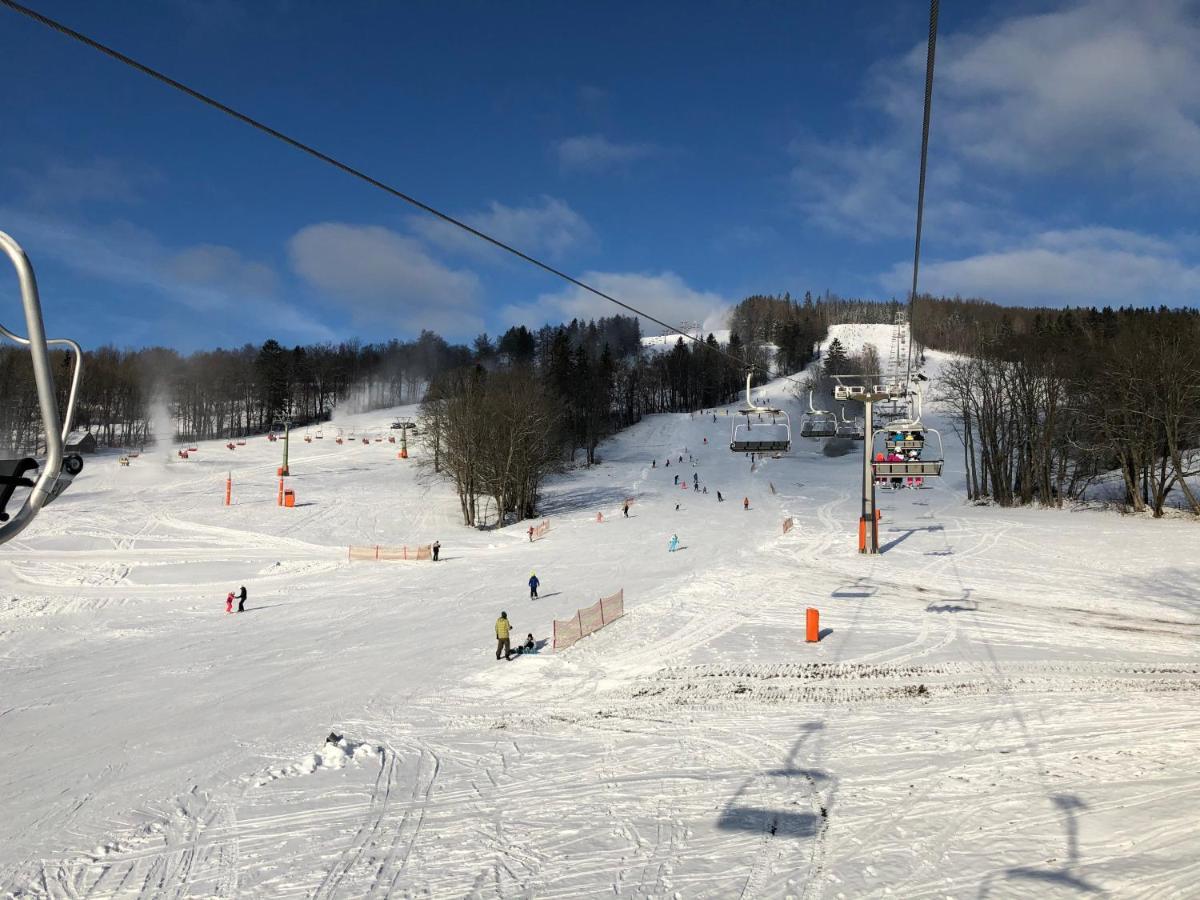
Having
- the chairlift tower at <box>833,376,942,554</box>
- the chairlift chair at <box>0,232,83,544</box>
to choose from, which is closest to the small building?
the chairlift chair at <box>0,232,83,544</box>

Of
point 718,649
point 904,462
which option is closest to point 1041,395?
point 904,462

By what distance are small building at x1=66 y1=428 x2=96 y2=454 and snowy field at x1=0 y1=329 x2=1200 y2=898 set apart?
5788mm

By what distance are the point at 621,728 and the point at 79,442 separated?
33.9ft

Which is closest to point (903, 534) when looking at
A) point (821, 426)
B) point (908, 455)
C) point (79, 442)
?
point (821, 426)

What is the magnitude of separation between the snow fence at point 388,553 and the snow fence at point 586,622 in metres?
16.3

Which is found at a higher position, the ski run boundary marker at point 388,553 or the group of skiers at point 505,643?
the group of skiers at point 505,643

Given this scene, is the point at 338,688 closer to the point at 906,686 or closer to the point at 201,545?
the point at 906,686

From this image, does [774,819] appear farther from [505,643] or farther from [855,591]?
[855,591]

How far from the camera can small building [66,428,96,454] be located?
5.14 m

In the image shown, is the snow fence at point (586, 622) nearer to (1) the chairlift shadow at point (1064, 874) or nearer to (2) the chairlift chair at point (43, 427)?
(1) the chairlift shadow at point (1064, 874)

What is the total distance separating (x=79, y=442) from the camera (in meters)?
5.31

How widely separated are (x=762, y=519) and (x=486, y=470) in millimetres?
20397

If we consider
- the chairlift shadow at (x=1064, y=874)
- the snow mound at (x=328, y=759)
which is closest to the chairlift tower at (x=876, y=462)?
the chairlift shadow at (x=1064, y=874)

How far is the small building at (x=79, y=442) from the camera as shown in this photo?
202 inches
